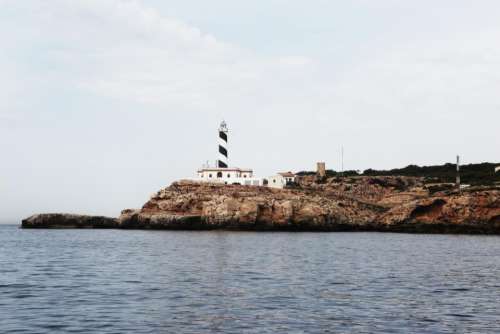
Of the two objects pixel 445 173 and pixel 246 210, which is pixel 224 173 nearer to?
pixel 246 210

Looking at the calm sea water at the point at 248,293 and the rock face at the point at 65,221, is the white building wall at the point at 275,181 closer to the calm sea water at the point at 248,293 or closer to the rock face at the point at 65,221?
the rock face at the point at 65,221

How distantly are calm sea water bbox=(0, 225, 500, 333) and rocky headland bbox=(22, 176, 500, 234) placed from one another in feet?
152

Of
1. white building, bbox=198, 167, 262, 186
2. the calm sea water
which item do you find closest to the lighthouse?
white building, bbox=198, 167, 262, 186

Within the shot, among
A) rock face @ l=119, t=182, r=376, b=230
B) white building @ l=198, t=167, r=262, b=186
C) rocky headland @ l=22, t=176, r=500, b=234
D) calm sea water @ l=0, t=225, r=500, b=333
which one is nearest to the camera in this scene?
calm sea water @ l=0, t=225, r=500, b=333

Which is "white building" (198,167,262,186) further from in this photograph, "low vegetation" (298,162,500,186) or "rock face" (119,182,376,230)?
"low vegetation" (298,162,500,186)

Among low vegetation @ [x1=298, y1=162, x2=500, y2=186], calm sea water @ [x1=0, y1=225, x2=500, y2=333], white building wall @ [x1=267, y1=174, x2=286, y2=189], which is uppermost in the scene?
low vegetation @ [x1=298, y1=162, x2=500, y2=186]

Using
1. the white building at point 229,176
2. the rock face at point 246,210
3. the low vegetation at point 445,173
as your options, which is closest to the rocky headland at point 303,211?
the rock face at point 246,210

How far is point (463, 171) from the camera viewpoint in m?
147

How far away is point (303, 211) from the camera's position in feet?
330

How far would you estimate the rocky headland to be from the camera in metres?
97.8

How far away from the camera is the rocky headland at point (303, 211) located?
9777 centimetres

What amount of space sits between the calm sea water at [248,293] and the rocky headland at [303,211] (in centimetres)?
4630

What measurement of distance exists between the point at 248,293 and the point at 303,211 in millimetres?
71404

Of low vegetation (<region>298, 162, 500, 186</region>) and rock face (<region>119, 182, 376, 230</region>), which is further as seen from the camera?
low vegetation (<region>298, 162, 500, 186</region>)
